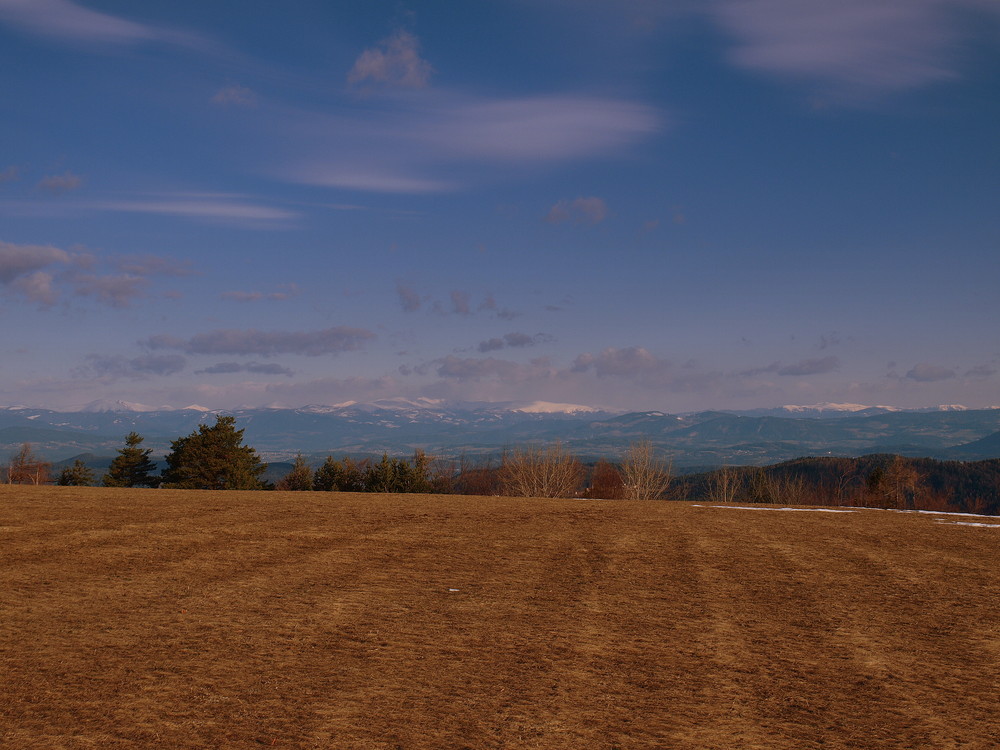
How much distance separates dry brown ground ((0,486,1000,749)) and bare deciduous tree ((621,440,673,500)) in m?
57.5

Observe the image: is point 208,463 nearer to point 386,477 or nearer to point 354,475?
point 386,477

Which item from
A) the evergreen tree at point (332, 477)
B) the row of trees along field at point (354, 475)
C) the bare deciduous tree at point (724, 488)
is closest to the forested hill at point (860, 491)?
the bare deciduous tree at point (724, 488)

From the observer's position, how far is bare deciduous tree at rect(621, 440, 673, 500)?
78.6 metres

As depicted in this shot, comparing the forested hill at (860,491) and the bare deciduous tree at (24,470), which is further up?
the bare deciduous tree at (24,470)

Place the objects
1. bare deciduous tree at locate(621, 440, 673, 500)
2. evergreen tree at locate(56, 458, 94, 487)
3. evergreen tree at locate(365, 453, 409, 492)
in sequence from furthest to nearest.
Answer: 1. bare deciduous tree at locate(621, 440, 673, 500)
2. evergreen tree at locate(365, 453, 409, 492)
3. evergreen tree at locate(56, 458, 94, 487)

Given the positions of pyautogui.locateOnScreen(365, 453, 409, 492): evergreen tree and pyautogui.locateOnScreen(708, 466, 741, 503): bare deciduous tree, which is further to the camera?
pyautogui.locateOnScreen(708, 466, 741, 503): bare deciduous tree

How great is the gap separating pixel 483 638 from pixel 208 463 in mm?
55755

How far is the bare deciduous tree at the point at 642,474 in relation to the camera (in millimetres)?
78594

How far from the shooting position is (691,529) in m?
22.8

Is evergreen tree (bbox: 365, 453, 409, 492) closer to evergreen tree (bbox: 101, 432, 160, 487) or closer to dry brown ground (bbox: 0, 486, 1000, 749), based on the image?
evergreen tree (bbox: 101, 432, 160, 487)

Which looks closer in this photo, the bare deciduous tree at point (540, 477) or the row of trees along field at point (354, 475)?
the row of trees along field at point (354, 475)

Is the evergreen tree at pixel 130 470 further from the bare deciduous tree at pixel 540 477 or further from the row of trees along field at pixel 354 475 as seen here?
the bare deciduous tree at pixel 540 477

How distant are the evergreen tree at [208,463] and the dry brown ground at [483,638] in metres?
40.1

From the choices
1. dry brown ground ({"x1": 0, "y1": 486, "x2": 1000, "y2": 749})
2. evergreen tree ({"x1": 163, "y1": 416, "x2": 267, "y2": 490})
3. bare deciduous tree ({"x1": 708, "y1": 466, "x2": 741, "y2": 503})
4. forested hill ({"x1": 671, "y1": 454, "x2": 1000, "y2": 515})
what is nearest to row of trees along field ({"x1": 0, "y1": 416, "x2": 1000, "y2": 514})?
evergreen tree ({"x1": 163, "y1": 416, "x2": 267, "y2": 490})
